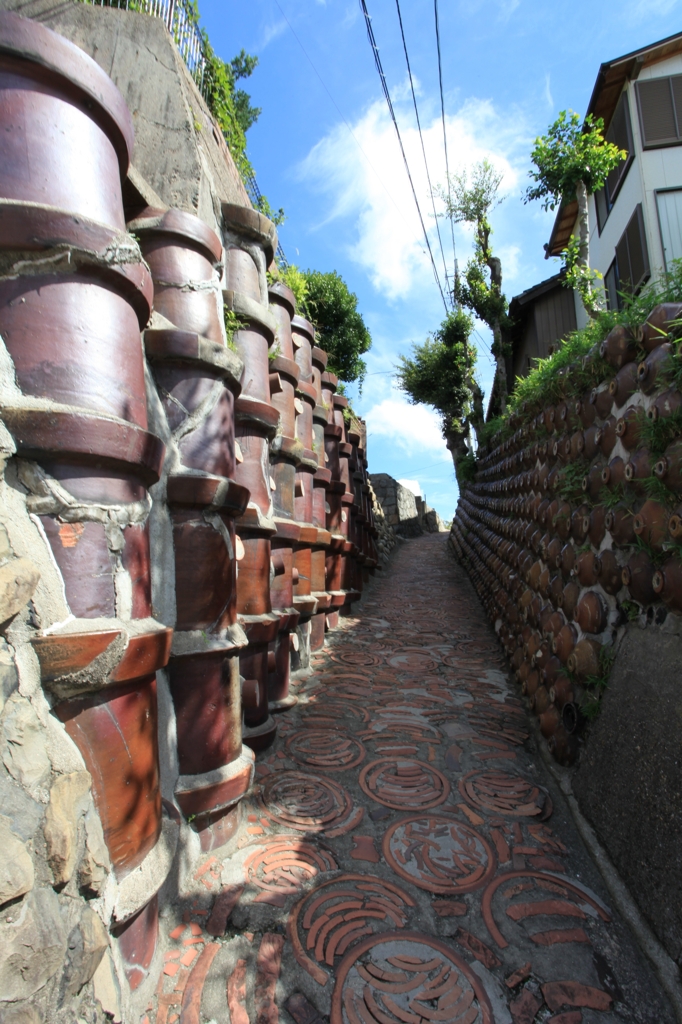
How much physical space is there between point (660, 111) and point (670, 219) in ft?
7.14

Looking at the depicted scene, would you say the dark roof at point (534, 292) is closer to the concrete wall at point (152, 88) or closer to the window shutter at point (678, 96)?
the window shutter at point (678, 96)

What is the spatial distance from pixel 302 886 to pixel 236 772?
46 cm

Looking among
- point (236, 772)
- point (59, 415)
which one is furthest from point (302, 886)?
point (59, 415)

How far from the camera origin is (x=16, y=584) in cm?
121

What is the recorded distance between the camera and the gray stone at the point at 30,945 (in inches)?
41.1

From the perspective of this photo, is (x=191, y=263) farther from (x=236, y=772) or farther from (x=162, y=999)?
(x=162, y=999)

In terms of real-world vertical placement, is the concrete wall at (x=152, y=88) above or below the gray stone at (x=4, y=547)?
above

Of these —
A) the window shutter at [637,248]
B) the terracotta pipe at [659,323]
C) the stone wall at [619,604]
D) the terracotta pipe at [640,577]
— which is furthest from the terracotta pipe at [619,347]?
the window shutter at [637,248]

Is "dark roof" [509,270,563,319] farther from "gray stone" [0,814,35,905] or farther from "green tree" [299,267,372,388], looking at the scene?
"gray stone" [0,814,35,905]

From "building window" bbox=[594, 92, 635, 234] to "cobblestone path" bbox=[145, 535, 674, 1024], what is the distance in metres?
11.1

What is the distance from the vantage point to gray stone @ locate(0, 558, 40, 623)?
117cm

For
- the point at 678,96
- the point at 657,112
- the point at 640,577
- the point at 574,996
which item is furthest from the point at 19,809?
the point at 678,96

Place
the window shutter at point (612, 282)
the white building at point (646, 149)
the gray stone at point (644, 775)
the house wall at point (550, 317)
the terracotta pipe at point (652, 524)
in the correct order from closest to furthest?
the gray stone at point (644, 775)
the terracotta pipe at point (652, 524)
the white building at point (646, 149)
the window shutter at point (612, 282)
the house wall at point (550, 317)

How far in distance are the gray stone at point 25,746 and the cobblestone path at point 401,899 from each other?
32.5 inches
